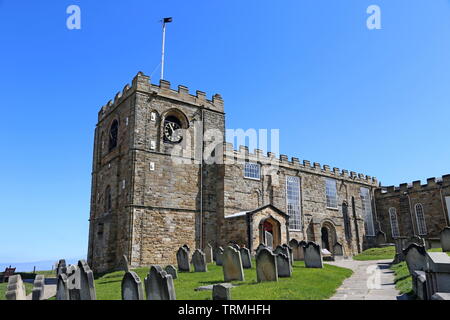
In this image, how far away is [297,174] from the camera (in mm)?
29469

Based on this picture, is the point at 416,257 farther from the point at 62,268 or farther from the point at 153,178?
the point at 153,178

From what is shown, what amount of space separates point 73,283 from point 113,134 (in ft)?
52.1

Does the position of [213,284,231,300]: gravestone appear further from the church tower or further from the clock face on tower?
the clock face on tower

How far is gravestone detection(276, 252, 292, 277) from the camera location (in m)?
11.5

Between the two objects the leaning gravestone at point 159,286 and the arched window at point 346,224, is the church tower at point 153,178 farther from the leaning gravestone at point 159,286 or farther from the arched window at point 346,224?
the arched window at point 346,224

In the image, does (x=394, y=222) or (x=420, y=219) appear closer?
(x=420, y=219)

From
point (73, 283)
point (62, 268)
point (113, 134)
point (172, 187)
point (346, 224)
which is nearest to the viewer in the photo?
point (73, 283)

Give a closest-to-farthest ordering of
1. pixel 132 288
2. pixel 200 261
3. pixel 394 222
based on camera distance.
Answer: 1. pixel 132 288
2. pixel 200 261
3. pixel 394 222

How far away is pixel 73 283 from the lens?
32.7 ft

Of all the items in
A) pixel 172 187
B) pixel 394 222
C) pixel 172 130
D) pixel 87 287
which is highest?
pixel 172 130

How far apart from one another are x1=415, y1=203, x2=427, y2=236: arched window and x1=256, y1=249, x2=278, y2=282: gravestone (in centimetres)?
2745

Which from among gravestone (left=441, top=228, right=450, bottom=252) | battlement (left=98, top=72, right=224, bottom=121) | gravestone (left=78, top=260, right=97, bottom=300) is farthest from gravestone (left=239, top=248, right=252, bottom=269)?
battlement (left=98, top=72, right=224, bottom=121)

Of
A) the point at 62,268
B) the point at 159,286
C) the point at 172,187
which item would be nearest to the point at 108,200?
the point at 172,187
